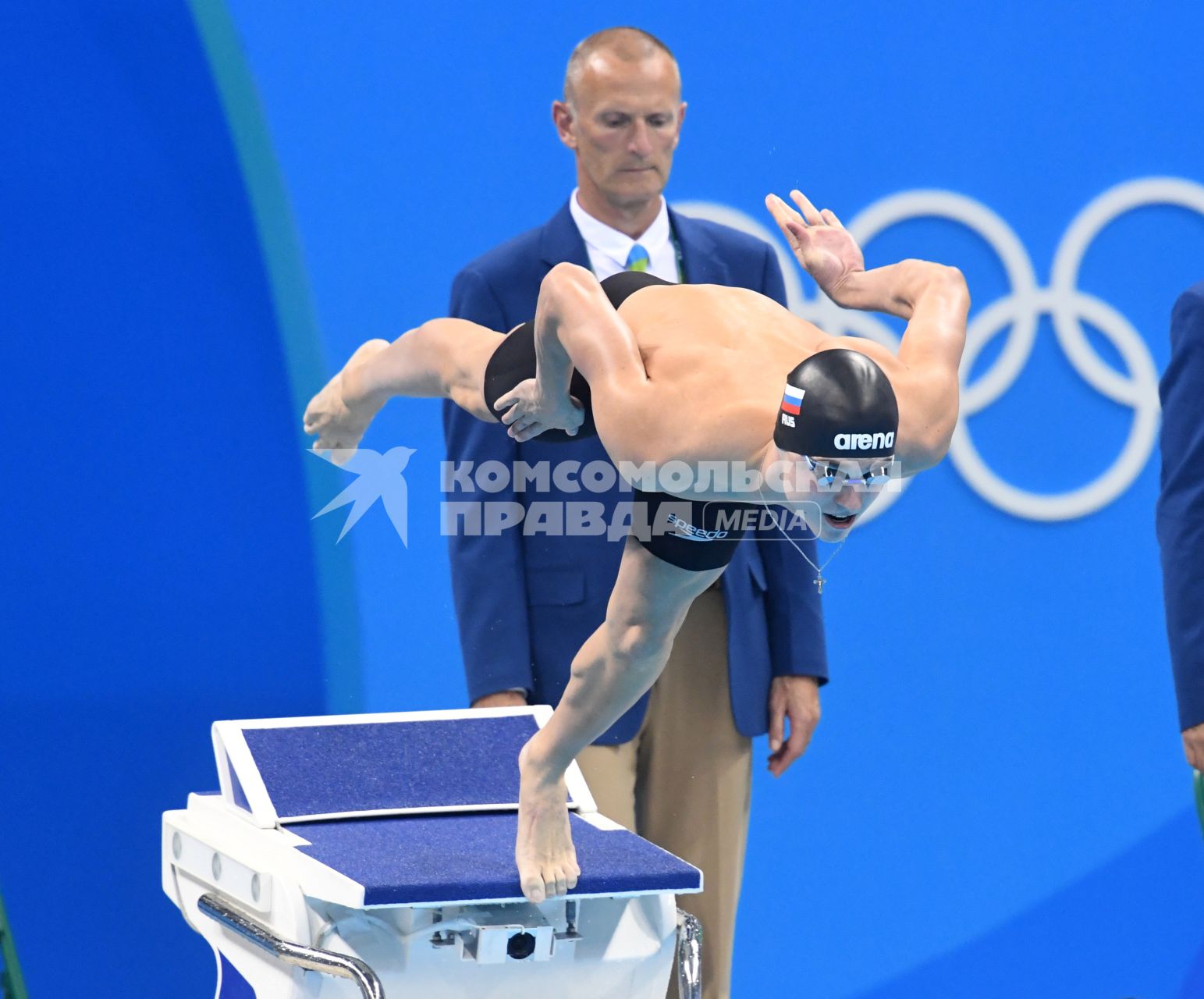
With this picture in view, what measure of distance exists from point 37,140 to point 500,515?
1874 mm

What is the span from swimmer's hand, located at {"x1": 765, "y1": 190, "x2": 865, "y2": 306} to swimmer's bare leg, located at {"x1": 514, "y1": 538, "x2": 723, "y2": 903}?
0.61m

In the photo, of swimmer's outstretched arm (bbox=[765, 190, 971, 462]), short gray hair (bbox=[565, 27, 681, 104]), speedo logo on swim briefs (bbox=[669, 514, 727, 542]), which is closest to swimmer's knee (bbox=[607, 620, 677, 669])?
speedo logo on swim briefs (bbox=[669, 514, 727, 542])

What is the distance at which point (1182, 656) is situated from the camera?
12.0ft

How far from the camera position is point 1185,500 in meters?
3.61

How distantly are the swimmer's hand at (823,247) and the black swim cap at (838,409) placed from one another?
654 mm

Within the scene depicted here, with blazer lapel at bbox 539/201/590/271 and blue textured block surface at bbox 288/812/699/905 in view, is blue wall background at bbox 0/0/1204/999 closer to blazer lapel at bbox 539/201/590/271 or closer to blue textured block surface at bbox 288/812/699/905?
blazer lapel at bbox 539/201/590/271

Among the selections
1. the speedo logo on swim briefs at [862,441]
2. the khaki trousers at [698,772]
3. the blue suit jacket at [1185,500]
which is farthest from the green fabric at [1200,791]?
the speedo logo on swim briefs at [862,441]

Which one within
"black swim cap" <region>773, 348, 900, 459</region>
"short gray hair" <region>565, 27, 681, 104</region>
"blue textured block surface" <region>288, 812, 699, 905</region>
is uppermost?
"short gray hair" <region>565, 27, 681, 104</region>

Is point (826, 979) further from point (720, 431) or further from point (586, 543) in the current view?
point (720, 431)

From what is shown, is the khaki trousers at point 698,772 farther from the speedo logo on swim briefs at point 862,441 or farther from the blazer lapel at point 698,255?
the speedo logo on swim briefs at point 862,441

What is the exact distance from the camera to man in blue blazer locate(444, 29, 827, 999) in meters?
4.11

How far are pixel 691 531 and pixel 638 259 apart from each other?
47.8 inches

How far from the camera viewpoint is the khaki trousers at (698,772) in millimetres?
4191

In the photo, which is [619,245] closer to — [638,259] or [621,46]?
[638,259]
